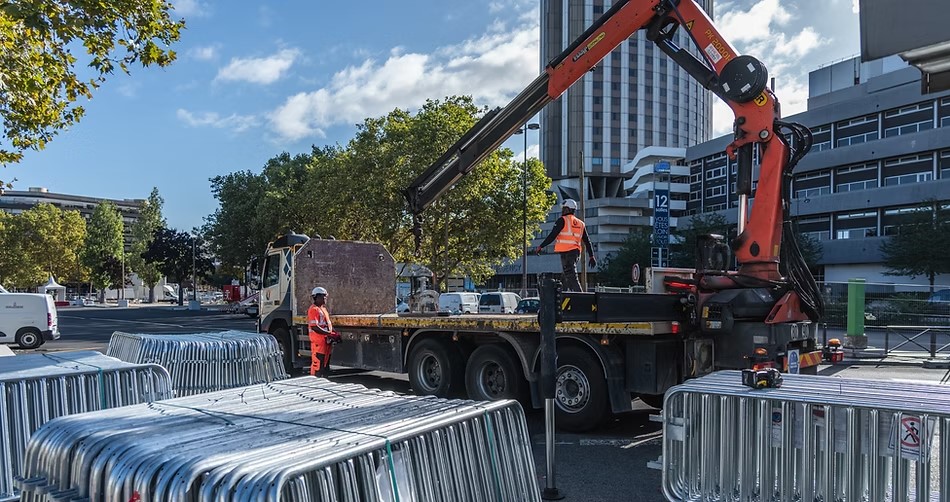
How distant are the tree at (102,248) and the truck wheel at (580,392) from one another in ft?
288

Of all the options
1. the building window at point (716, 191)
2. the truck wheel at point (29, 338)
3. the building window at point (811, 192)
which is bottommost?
the truck wheel at point (29, 338)

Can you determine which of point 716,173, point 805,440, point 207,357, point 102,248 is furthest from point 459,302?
point 102,248

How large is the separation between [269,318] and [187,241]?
187 ft

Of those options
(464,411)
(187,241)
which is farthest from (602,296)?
(187,241)

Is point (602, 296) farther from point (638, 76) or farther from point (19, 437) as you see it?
point (638, 76)

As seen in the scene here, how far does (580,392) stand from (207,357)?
451cm

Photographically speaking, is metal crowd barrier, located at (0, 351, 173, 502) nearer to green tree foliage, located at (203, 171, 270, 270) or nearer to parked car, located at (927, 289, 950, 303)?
parked car, located at (927, 289, 950, 303)

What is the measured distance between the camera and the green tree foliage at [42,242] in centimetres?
7162

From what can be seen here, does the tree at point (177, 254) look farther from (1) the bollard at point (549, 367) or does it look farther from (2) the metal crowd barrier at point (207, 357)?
(1) the bollard at point (549, 367)

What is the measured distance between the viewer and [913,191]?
137 ft

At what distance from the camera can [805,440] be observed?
4258mm

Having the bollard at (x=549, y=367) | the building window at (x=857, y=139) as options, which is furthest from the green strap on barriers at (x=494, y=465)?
the building window at (x=857, y=139)

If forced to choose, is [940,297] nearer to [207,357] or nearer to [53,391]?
[207,357]

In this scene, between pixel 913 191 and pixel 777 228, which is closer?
pixel 777 228
